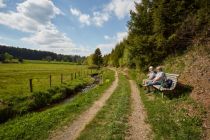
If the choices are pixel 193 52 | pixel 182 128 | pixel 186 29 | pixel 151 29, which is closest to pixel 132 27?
pixel 151 29

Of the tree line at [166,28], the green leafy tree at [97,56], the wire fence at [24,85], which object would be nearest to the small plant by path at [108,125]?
the wire fence at [24,85]

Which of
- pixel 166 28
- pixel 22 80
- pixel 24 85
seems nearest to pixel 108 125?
pixel 166 28

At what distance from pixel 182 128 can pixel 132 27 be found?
66.7 ft

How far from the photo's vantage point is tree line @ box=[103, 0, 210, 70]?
21.8 meters

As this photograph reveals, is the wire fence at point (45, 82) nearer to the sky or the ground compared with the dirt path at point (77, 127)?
nearer to the ground

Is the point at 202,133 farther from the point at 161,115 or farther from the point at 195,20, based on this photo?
the point at 195,20

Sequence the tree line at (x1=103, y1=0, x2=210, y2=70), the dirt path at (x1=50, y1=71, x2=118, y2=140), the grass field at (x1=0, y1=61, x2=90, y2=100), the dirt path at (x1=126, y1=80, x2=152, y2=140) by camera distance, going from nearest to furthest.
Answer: the dirt path at (x1=126, y1=80, x2=152, y2=140) → the dirt path at (x1=50, y1=71, x2=118, y2=140) → the tree line at (x1=103, y1=0, x2=210, y2=70) → the grass field at (x1=0, y1=61, x2=90, y2=100)

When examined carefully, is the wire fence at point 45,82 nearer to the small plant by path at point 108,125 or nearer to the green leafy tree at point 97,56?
the small plant by path at point 108,125

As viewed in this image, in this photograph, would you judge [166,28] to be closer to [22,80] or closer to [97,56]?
[22,80]

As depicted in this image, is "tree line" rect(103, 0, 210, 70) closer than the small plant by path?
No

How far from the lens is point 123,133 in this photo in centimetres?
901

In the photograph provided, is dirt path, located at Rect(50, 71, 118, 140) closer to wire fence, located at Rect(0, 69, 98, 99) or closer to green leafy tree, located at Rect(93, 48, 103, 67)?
wire fence, located at Rect(0, 69, 98, 99)

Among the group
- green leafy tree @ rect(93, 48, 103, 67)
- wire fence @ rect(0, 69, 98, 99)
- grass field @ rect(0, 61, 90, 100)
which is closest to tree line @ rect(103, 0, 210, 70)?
wire fence @ rect(0, 69, 98, 99)

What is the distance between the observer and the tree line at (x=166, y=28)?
860 inches
